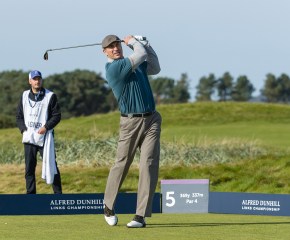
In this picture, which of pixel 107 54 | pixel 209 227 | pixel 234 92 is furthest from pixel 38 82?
pixel 234 92

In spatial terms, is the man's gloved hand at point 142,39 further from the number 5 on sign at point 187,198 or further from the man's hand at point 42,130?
the man's hand at point 42,130

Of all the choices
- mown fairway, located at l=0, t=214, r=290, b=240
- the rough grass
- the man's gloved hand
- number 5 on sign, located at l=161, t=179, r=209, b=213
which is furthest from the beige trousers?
the rough grass

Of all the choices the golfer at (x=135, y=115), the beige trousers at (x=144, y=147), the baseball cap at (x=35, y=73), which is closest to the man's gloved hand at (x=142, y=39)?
the golfer at (x=135, y=115)

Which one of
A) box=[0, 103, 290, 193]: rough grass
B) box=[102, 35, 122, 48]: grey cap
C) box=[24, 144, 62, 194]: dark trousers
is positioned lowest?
box=[0, 103, 290, 193]: rough grass

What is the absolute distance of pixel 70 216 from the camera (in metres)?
11.4

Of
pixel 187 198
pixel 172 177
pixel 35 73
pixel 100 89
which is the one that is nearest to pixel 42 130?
pixel 35 73

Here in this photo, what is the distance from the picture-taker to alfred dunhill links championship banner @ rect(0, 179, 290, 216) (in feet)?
38.0

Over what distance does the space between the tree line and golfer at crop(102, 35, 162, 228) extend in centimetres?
6607

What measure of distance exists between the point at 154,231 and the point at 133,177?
730cm

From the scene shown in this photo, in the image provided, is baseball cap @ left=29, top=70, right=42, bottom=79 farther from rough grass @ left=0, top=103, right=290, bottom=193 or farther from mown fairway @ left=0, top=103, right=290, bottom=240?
rough grass @ left=0, top=103, right=290, bottom=193

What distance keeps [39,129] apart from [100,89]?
79.7 meters

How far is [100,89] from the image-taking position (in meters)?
92.5

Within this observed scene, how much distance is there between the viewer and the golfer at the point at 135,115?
383 inches

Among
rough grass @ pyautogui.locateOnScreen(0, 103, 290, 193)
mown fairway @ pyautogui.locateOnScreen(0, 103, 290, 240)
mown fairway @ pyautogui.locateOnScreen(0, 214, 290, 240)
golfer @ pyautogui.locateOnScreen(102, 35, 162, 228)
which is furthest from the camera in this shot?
rough grass @ pyautogui.locateOnScreen(0, 103, 290, 193)
